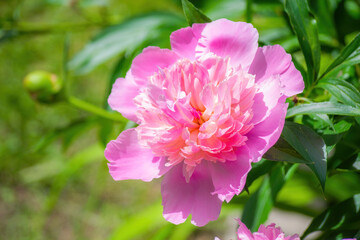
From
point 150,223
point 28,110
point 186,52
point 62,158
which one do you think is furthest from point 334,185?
point 28,110

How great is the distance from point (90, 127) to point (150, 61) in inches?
18.5

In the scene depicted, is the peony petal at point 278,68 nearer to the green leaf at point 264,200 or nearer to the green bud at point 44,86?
the green leaf at point 264,200

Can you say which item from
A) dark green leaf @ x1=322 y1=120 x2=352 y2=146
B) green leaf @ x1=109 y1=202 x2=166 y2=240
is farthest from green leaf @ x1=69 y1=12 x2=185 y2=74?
dark green leaf @ x1=322 y1=120 x2=352 y2=146

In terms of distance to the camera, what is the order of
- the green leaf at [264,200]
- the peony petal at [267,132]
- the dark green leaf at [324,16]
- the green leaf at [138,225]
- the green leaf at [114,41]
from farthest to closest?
1. the green leaf at [138,225]
2. the green leaf at [114,41]
3. the dark green leaf at [324,16]
4. the green leaf at [264,200]
5. the peony petal at [267,132]

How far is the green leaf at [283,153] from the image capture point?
13.0 inches

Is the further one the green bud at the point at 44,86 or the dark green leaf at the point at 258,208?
the green bud at the point at 44,86

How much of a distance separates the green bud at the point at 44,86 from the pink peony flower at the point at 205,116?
389 millimetres

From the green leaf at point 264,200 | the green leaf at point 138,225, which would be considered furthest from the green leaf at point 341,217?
the green leaf at point 138,225

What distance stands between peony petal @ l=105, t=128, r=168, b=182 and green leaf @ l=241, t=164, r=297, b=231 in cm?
15

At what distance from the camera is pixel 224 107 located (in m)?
0.34

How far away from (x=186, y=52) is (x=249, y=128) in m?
0.10

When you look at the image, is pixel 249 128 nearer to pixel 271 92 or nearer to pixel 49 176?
pixel 271 92

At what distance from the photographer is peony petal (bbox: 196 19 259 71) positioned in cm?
36

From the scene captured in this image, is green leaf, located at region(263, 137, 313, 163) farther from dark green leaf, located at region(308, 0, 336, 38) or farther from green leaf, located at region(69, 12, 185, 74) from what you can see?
green leaf, located at region(69, 12, 185, 74)
